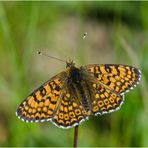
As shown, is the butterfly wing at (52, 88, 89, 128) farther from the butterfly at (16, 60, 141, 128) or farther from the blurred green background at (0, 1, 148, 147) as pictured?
the blurred green background at (0, 1, 148, 147)

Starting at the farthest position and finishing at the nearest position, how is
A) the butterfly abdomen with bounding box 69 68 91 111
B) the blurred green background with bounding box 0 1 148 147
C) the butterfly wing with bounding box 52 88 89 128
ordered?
the blurred green background with bounding box 0 1 148 147 < the butterfly abdomen with bounding box 69 68 91 111 < the butterfly wing with bounding box 52 88 89 128

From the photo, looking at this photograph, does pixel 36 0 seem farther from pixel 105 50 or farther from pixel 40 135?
pixel 105 50

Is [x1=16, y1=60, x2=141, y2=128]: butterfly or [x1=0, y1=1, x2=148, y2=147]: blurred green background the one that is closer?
[x1=16, y1=60, x2=141, y2=128]: butterfly

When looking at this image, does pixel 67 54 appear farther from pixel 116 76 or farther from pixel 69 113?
pixel 69 113

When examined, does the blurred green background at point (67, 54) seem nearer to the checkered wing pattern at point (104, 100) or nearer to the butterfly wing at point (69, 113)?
the checkered wing pattern at point (104, 100)

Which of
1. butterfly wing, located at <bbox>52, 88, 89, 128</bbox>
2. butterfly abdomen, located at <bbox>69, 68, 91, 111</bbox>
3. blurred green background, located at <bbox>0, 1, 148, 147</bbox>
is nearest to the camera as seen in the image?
Answer: butterfly wing, located at <bbox>52, 88, 89, 128</bbox>

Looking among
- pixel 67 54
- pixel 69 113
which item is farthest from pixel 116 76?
pixel 67 54

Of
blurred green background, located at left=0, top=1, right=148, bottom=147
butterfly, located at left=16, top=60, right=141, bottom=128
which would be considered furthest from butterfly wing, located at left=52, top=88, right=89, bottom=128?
blurred green background, located at left=0, top=1, right=148, bottom=147
